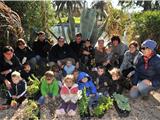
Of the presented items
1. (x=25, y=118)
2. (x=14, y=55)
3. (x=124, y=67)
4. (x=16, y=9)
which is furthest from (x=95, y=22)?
(x=25, y=118)

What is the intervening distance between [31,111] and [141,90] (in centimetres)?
229

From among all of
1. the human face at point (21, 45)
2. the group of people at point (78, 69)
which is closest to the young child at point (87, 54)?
the group of people at point (78, 69)

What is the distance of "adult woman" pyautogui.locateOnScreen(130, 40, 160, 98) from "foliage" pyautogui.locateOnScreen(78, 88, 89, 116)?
1218 mm

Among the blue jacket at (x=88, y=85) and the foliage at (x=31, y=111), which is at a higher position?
the blue jacket at (x=88, y=85)

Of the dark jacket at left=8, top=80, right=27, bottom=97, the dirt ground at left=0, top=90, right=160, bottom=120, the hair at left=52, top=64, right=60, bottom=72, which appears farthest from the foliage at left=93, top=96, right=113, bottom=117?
the hair at left=52, top=64, right=60, bottom=72

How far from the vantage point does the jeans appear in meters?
7.56

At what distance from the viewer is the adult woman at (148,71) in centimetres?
749

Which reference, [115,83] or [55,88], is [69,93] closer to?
[55,88]

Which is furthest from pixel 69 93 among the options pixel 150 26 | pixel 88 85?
pixel 150 26

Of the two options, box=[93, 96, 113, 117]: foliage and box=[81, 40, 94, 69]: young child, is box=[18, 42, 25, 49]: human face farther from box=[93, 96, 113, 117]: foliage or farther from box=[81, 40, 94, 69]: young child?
box=[93, 96, 113, 117]: foliage

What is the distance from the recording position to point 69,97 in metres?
6.94

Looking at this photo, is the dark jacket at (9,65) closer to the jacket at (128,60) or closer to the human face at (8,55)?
the human face at (8,55)

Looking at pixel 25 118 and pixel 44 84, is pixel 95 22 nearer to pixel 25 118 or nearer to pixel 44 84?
pixel 44 84

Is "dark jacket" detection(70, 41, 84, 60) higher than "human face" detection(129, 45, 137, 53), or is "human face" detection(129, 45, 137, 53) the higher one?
"human face" detection(129, 45, 137, 53)
